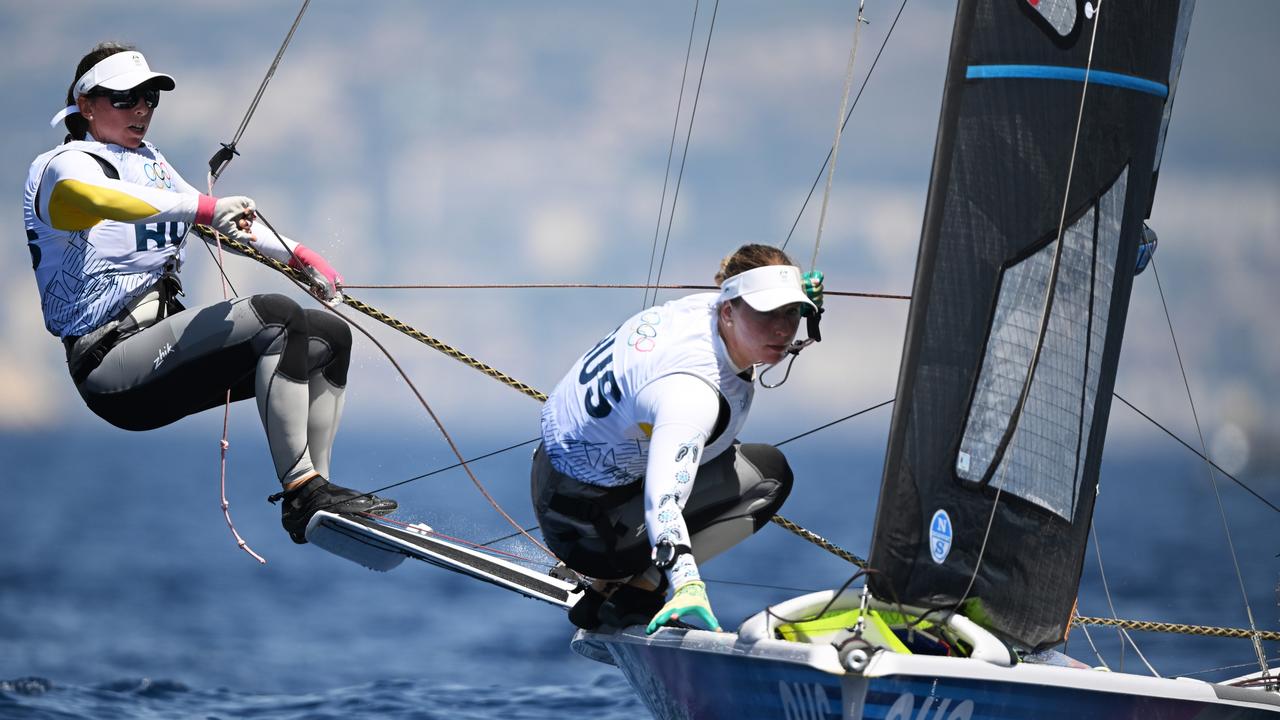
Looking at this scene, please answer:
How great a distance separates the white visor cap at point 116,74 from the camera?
13.5ft

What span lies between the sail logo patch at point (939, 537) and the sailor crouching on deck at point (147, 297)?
1670 mm

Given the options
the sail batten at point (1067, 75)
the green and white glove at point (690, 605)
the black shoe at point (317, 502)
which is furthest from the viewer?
the black shoe at point (317, 502)

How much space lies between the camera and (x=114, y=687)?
9180 millimetres

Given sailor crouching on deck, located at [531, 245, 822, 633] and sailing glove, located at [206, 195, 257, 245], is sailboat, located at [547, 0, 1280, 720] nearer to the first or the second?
sailor crouching on deck, located at [531, 245, 822, 633]

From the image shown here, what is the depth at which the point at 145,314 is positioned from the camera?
426 centimetres

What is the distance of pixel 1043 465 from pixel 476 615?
13.4m

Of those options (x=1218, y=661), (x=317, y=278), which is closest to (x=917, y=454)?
(x=317, y=278)

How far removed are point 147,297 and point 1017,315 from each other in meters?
2.44

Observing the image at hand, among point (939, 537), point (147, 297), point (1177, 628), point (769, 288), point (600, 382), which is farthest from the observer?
point (1177, 628)

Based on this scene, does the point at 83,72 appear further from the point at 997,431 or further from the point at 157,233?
the point at 997,431

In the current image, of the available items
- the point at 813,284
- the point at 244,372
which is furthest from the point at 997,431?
the point at 244,372

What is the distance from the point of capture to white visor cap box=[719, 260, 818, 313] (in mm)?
3570

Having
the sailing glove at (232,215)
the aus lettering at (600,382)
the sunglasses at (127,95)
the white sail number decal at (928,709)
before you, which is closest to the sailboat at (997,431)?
the white sail number decal at (928,709)

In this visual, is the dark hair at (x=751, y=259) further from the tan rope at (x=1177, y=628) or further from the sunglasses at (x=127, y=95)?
the tan rope at (x=1177, y=628)
